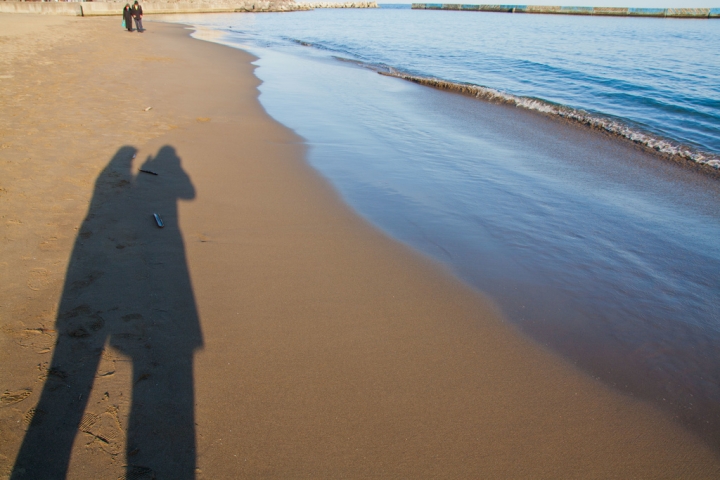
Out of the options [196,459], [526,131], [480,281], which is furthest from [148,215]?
[526,131]

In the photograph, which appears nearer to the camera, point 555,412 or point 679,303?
point 555,412

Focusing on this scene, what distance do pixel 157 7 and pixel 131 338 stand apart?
5316 centimetres

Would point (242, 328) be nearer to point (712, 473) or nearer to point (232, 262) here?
point (232, 262)

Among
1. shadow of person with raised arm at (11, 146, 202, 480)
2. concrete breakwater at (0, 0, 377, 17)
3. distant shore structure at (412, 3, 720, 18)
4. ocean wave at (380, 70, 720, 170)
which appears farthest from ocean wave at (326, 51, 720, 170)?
distant shore structure at (412, 3, 720, 18)

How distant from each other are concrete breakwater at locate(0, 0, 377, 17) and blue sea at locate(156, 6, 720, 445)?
30803 mm

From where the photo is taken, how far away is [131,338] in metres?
2.52

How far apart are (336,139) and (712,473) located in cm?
609

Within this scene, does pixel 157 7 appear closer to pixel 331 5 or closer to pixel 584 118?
pixel 584 118

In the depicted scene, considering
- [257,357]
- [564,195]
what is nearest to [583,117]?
[564,195]

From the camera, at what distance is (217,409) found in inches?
85.8

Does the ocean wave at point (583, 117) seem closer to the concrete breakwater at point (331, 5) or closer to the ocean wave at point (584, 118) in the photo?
the ocean wave at point (584, 118)

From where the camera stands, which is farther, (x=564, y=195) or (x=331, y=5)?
(x=331, y=5)

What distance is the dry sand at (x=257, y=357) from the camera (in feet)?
6.55

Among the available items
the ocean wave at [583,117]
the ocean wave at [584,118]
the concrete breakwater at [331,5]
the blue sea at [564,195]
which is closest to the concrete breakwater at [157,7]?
the concrete breakwater at [331,5]
